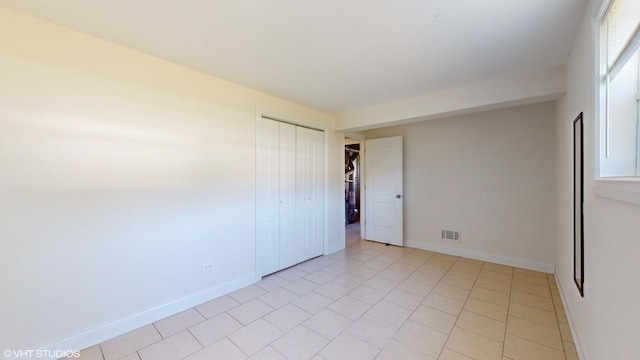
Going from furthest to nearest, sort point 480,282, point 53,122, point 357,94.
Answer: point 357,94 < point 480,282 < point 53,122

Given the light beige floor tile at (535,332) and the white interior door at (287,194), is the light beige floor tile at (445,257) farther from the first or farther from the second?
the white interior door at (287,194)

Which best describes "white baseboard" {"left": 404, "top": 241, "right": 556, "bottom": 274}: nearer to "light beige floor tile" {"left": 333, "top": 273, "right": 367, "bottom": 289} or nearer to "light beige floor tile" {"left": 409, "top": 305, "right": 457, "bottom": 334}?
"light beige floor tile" {"left": 333, "top": 273, "right": 367, "bottom": 289}

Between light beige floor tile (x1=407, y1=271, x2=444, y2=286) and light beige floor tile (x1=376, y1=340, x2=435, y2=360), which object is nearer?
light beige floor tile (x1=376, y1=340, x2=435, y2=360)

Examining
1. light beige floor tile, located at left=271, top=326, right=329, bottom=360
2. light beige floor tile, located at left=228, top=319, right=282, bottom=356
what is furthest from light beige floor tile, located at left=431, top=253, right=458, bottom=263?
light beige floor tile, located at left=228, top=319, right=282, bottom=356

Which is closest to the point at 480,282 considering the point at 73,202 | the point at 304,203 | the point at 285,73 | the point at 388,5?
the point at 304,203

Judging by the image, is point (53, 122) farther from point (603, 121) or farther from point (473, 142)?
point (473, 142)

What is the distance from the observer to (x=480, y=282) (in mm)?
3008

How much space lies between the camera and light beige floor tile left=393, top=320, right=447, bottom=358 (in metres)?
1.86

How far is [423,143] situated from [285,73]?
2.88 metres

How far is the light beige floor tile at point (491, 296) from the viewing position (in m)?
2.55

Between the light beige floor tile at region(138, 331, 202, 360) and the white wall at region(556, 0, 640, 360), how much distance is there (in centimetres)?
249

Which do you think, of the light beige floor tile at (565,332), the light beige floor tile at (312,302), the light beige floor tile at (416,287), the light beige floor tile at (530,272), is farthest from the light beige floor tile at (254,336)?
the light beige floor tile at (530,272)

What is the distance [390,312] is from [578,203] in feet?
5.93

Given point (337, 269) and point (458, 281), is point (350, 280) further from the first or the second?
point (458, 281)
